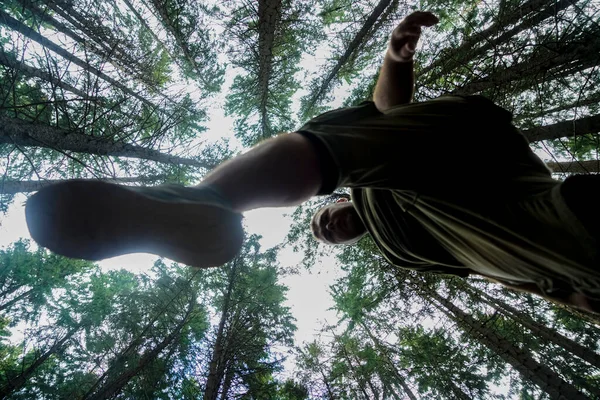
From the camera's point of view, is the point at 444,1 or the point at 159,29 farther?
the point at 159,29

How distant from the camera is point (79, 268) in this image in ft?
49.7

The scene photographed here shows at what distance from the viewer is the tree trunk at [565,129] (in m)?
4.44

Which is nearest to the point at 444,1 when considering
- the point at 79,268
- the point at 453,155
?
the point at 453,155

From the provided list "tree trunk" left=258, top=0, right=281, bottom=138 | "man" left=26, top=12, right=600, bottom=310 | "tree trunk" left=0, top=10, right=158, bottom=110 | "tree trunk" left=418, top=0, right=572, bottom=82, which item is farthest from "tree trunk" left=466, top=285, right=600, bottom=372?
"tree trunk" left=0, top=10, right=158, bottom=110

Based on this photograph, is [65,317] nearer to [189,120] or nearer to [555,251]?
[189,120]

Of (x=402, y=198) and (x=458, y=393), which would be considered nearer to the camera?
(x=402, y=198)

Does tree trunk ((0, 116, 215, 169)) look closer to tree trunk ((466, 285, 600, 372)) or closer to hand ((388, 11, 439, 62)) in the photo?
hand ((388, 11, 439, 62))

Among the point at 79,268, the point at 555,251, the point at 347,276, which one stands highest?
the point at 79,268

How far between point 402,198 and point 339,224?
66 centimetres

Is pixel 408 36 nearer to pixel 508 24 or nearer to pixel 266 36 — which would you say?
pixel 508 24

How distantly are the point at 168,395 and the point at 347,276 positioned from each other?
22.0ft

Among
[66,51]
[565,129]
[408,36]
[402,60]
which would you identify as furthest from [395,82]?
[66,51]

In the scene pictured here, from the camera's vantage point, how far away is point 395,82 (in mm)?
1678

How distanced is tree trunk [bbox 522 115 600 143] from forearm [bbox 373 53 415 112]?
4.38 metres
